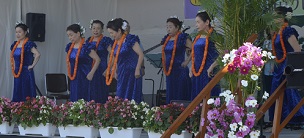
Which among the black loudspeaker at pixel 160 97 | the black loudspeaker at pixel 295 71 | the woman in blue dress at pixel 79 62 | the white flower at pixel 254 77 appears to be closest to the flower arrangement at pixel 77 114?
the woman in blue dress at pixel 79 62

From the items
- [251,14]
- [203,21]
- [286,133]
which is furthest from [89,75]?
[251,14]

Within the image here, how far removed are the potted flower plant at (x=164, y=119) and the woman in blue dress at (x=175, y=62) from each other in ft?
5.77

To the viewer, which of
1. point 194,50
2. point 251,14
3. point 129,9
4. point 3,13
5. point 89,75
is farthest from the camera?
point 129,9

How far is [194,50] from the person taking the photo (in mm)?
8617

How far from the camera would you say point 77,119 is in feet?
26.5

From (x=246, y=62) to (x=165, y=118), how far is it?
5.29 ft

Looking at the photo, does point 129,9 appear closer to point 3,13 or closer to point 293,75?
point 3,13

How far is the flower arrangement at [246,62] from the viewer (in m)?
5.92

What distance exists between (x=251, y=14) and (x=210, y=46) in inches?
83.7

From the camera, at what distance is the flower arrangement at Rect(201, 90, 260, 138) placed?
582 cm

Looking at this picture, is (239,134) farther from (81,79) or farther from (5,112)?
(81,79)

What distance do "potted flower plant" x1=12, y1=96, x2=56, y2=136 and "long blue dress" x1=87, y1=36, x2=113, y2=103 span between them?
119cm

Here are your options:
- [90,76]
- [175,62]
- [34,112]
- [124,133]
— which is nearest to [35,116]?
[34,112]

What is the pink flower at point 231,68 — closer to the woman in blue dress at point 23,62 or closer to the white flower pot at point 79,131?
the white flower pot at point 79,131
